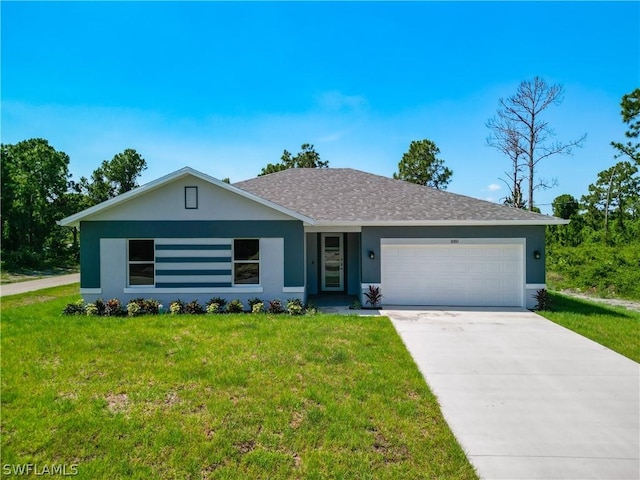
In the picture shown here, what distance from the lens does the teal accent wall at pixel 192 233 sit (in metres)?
11.1

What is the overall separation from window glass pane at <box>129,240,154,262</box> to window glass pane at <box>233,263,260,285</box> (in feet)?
9.57

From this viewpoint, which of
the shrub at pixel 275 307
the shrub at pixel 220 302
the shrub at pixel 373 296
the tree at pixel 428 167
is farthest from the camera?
the tree at pixel 428 167

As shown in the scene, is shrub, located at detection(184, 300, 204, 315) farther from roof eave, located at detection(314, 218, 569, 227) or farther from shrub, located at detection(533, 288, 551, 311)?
shrub, located at detection(533, 288, 551, 311)

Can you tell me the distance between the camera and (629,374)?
6.05 m

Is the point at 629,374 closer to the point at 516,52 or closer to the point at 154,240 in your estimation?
the point at 516,52

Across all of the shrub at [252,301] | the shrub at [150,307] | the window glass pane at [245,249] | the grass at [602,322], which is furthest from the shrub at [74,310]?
the grass at [602,322]

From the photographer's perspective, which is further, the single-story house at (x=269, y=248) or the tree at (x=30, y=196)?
the tree at (x=30, y=196)

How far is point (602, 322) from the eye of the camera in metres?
9.61

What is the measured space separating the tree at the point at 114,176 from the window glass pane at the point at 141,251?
29.4 meters

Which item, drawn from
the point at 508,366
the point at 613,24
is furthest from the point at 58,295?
the point at 613,24

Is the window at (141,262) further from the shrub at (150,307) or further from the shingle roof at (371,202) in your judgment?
the shingle roof at (371,202)

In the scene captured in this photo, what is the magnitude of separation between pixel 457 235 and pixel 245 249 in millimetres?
7271

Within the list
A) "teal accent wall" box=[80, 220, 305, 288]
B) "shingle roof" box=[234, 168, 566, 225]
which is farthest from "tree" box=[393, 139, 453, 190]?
"teal accent wall" box=[80, 220, 305, 288]

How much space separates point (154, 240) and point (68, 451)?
819 centimetres
